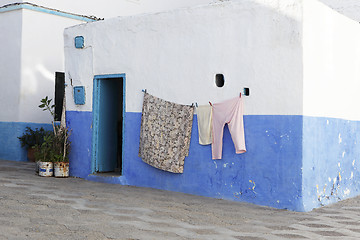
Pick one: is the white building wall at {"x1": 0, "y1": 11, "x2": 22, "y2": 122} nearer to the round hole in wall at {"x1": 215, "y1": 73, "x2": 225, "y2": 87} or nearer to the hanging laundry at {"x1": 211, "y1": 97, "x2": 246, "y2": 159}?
the round hole in wall at {"x1": 215, "y1": 73, "x2": 225, "y2": 87}

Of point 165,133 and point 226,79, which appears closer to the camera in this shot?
point 226,79

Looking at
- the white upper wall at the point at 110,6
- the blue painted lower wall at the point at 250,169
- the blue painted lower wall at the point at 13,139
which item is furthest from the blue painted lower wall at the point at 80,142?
the white upper wall at the point at 110,6

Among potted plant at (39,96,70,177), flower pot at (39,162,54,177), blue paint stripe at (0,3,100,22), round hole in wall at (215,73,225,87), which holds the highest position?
blue paint stripe at (0,3,100,22)

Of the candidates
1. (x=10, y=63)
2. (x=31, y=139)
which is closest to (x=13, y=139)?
(x=31, y=139)

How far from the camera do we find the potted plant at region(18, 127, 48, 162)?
497 inches

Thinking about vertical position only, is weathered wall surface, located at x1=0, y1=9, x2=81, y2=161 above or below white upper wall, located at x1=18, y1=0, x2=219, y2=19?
below

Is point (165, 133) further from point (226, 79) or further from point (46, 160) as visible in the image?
point (46, 160)

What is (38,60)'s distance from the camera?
13.1m

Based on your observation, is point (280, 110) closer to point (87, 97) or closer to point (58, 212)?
point (58, 212)

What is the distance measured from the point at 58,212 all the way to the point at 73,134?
4.02 metres

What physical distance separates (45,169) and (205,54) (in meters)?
4.18

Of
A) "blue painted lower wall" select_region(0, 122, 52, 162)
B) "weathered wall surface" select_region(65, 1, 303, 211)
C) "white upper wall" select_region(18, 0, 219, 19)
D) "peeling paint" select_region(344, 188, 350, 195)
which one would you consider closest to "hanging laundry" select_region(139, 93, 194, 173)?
"weathered wall surface" select_region(65, 1, 303, 211)

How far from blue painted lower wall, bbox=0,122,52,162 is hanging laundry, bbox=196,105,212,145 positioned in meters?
6.14

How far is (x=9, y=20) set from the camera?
1312cm
